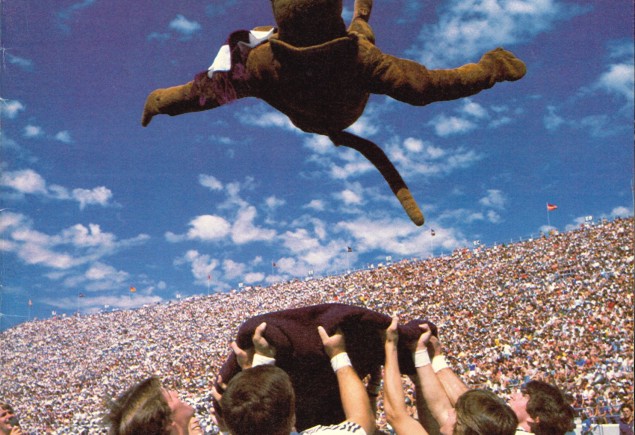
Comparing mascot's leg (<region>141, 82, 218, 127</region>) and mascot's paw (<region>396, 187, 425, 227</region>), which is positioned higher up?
mascot's leg (<region>141, 82, 218, 127</region>)

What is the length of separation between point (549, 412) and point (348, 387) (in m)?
1.15

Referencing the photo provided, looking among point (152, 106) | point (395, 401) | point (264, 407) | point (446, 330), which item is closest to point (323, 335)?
point (395, 401)

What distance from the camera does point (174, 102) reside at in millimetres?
2988

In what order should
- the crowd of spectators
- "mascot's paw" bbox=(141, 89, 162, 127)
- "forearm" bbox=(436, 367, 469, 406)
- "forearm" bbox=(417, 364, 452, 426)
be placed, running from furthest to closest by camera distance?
the crowd of spectators → "mascot's paw" bbox=(141, 89, 162, 127) → "forearm" bbox=(436, 367, 469, 406) → "forearm" bbox=(417, 364, 452, 426)

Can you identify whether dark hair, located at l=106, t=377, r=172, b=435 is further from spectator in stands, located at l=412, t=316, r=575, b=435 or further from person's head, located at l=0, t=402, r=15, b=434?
person's head, located at l=0, t=402, r=15, b=434

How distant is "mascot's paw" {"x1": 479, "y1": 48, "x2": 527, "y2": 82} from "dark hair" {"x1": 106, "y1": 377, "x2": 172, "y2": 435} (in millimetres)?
2272

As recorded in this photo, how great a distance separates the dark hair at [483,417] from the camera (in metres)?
1.74

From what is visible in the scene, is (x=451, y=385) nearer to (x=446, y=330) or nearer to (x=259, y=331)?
(x=259, y=331)

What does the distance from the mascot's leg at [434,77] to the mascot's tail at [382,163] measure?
42 centimetres

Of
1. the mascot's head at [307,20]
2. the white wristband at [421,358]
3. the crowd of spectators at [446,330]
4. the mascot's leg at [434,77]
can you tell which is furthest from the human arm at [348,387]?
the crowd of spectators at [446,330]

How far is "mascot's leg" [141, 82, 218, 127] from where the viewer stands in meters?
2.95

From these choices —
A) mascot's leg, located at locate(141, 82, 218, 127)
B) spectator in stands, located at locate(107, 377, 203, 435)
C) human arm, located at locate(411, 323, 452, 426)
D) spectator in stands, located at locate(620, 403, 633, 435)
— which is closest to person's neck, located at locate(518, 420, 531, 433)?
human arm, located at locate(411, 323, 452, 426)

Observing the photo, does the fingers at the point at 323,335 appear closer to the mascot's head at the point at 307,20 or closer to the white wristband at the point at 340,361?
the white wristband at the point at 340,361

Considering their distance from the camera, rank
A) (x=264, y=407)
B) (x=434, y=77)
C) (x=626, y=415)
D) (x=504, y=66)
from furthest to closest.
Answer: (x=626, y=415) < (x=504, y=66) < (x=434, y=77) < (x=264, y=407)
